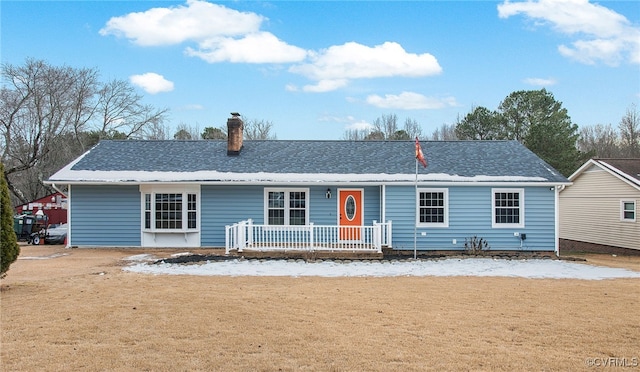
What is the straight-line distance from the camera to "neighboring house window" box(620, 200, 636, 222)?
2019cm

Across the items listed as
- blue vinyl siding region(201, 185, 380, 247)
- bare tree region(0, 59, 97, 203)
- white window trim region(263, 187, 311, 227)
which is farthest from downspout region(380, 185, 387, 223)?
bare tree region(0, 59, 97, 203)

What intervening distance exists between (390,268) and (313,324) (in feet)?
21.6

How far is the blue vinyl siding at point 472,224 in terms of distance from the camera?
1659cm

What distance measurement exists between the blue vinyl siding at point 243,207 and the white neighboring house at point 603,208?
1117 centimetres

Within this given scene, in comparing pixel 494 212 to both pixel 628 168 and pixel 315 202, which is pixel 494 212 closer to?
pixel 315 202

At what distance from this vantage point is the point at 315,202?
17094 millimetres

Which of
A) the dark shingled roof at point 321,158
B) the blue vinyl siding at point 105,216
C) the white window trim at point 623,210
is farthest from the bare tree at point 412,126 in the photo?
the blue vinyl siding at point 105,216

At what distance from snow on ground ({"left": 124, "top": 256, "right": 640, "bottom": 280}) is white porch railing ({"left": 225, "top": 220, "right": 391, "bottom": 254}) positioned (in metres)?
0.94

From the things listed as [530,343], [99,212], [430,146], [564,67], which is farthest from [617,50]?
[99,212]

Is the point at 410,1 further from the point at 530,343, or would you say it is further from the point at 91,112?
the point at 91,112

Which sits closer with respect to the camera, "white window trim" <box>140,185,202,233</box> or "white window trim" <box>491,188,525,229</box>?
"white window trim" <box>491,188,525,229</box>

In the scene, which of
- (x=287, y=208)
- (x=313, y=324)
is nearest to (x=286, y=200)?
(x=287, y=208)

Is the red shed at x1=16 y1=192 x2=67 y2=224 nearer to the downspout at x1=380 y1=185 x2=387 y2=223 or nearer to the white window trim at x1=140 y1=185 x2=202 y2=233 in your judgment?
the white window trim at x1=140 y1=185 x2=202 y2=233

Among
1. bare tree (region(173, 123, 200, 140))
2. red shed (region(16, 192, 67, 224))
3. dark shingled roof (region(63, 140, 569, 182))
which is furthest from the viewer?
bare tree (region(173, 123, 200, 140))
